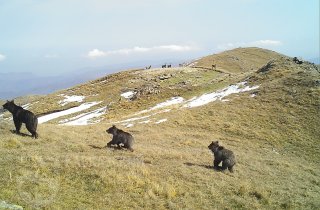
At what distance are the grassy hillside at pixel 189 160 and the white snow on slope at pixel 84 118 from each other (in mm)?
15961

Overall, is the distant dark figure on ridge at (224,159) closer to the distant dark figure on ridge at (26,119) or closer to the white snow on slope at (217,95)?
the distant dark figure on ridge at (26,119)

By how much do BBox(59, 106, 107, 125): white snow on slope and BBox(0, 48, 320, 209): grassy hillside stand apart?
52.4 feet

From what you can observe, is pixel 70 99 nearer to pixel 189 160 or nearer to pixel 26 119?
pixel 26 119

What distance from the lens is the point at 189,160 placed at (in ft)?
72.7

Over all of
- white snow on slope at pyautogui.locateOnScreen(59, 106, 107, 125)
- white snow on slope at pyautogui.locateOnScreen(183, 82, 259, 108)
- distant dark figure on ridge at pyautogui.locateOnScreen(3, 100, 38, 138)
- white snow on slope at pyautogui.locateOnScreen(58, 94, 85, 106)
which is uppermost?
distant dark figure on ridge at pyautogui.locateOnScreen(3, 100, 38, 138)

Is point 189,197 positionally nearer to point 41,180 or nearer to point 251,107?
point 41,180

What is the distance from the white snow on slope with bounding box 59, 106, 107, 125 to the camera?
5075 cm

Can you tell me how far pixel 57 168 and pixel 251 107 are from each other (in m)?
30.1

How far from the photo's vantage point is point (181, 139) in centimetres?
3084

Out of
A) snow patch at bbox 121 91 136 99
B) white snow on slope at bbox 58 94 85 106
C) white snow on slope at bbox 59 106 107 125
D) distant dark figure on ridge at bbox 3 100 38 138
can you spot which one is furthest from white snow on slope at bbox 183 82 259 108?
white snow on slope at bbox 58 94 85 106

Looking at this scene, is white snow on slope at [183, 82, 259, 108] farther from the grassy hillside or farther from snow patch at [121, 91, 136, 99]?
snow patch at [121, 91, 136, 99]

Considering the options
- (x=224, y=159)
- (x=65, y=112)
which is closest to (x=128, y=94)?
(x=65, y=112)

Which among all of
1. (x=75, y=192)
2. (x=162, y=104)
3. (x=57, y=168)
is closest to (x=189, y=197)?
(x=75, y=192)

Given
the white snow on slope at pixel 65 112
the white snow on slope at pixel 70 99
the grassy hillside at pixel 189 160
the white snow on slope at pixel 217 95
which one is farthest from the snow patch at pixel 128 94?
the grassy hillside at pixel 189 160
